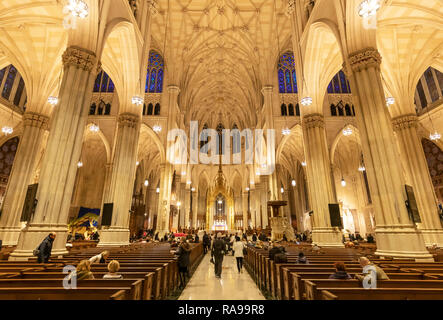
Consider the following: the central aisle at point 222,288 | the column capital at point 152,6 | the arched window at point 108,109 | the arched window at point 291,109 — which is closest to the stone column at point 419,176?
the arched window at point 291,109

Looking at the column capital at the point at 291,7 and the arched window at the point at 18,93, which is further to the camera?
the arched window at the point at 18,93

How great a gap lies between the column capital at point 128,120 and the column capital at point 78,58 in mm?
4696

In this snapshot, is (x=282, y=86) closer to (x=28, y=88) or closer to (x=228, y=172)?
(x=228, y=172)

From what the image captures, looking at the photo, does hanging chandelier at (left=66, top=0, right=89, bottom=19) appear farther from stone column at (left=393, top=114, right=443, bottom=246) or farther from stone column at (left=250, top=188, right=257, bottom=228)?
stone column at (left=250, top=188, right=257, bottom=228)

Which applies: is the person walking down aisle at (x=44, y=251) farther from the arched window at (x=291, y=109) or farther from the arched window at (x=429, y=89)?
the arched window at (x=429, y=89)

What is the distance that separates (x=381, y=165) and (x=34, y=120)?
18863mm

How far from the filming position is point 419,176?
1238 cm

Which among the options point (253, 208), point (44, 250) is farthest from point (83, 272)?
point (253, 208)

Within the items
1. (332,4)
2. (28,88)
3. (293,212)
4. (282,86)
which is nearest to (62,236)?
(28,88)

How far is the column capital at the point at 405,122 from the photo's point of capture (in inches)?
522

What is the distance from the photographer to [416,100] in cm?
1881

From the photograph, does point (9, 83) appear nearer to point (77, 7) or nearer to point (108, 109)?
point (108, 109)

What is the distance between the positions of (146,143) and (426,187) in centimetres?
2639

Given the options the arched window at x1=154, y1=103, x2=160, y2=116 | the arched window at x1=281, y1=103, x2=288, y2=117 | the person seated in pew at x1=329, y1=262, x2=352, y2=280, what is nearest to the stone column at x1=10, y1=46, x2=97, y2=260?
the person seated in pew at x1=329, y1=262, x2=352, y2=280
